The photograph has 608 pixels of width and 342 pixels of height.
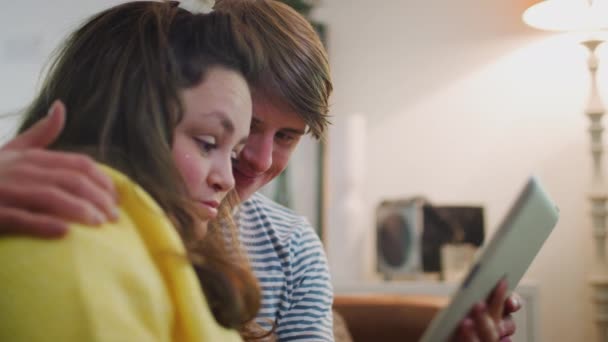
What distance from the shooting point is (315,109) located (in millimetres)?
1047

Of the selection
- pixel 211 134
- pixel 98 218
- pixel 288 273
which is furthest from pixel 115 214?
pixel 288 273

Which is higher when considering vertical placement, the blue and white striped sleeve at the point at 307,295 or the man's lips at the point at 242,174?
the man's lips at the point at 242,174

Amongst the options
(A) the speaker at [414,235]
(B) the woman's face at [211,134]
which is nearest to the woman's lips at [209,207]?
(B) the woman's face at [211,134]

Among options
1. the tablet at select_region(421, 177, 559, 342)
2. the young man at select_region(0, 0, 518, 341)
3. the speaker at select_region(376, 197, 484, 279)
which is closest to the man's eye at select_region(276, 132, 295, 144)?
the young man at select_region(0, 0, 518, 341)

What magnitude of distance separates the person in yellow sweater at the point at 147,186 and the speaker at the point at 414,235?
143 centimetres

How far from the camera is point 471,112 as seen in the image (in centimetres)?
267

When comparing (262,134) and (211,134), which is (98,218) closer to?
(211,134)

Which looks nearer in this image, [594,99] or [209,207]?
[209,207]

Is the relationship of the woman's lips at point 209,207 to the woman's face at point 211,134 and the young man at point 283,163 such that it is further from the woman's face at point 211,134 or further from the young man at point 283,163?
the young man at point 283,163

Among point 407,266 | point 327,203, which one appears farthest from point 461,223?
point 327,203

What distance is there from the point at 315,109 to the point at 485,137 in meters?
1.73

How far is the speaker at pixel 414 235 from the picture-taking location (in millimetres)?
2385

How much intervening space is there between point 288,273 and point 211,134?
0.43 m

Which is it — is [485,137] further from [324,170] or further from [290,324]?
[290,324]
